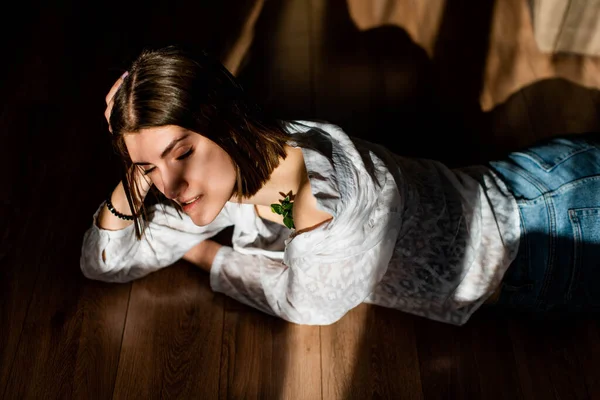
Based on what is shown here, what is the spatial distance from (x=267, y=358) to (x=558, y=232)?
2.21 ft

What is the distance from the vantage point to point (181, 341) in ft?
4.60

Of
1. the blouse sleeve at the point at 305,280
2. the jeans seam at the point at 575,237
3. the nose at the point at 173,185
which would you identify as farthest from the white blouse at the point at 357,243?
the nose at the point at 173,185

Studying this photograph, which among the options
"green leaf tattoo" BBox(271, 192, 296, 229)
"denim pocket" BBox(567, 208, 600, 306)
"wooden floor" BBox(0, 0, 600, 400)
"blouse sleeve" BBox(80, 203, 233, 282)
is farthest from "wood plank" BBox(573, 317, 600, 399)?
"blouse sleeve" BBox(80, 203, 233, 282)

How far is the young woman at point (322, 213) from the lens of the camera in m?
1.03

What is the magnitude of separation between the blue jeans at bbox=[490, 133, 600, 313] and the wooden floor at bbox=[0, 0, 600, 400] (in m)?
0.19

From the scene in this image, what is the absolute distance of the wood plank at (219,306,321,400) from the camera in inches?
52.7

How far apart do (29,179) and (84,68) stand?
43 centimetres

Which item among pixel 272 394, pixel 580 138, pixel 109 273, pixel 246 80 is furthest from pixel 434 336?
pixel 246 80

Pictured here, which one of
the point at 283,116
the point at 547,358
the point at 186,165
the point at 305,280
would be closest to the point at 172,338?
the point at 305,280

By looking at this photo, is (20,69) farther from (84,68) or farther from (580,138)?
(580,138)

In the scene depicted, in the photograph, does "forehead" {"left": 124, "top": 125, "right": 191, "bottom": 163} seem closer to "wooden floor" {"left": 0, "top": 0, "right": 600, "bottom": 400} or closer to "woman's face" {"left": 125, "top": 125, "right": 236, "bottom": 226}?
"woman's face" {"left": 125, "top": 125, "right": 236, "bottom": 226}

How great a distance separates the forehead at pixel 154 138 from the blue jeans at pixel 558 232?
71 centimetres

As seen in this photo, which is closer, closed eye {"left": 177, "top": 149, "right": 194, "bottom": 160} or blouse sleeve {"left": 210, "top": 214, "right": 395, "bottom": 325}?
closed eye {"left": 177, "top": 149, "right": 194, "bottom": 160}

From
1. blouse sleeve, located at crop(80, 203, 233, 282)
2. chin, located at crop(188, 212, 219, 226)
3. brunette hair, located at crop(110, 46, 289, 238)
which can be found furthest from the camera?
blouse sleeve, located at crop(80, 203, 233, 282)
